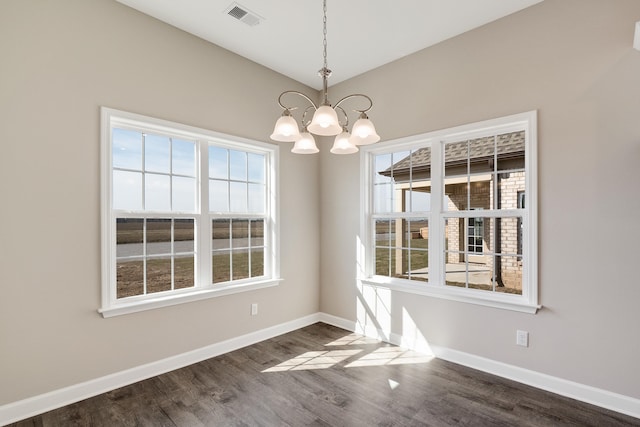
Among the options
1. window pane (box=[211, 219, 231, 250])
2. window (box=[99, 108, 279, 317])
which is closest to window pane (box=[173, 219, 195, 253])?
window (box=[99, 108, 279, 317])

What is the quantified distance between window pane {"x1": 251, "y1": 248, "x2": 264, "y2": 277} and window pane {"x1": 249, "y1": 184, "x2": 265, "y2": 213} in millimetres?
486

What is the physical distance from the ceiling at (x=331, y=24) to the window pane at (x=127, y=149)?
109cm

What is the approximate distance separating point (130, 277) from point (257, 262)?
1326 mm

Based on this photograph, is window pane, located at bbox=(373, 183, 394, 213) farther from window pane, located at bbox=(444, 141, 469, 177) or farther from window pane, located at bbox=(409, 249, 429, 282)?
window pane, located at bbox=(444, 141, 469, 177)

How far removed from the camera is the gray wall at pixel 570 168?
238 centimetres

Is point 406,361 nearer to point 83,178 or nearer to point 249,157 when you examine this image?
point 249,157

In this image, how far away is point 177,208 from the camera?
10.5 feet

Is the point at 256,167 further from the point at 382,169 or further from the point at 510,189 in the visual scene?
the point at 510,189

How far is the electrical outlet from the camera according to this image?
2.77 meters

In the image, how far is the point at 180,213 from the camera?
3.18 metres

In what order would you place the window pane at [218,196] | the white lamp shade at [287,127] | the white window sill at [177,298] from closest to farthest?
1. the white lamp shade at [287,127]
2. the white window sill at [177,298]
3. the window pane at [218,196]

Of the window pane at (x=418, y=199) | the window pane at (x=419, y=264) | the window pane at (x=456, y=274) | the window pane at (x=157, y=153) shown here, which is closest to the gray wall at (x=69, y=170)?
the window pane at (x=157, y=153)

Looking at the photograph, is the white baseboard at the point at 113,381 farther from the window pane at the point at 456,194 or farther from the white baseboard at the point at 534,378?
the window pane at the point at 456,194

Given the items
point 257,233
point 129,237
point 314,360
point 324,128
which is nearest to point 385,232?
point 257,233
